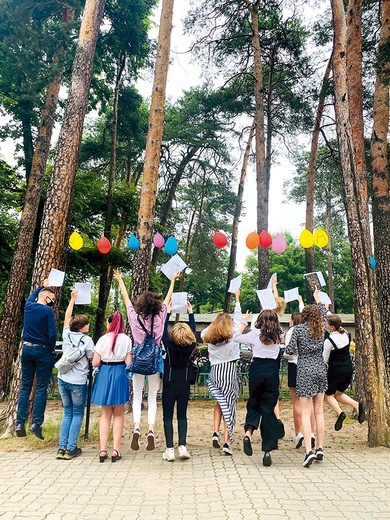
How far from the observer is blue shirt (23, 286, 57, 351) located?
564 centimetres

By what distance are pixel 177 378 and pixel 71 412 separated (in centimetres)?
140

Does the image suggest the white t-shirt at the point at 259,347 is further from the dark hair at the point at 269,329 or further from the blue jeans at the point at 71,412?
the blue jeans at the point at 71,412

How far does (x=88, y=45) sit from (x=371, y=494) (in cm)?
757

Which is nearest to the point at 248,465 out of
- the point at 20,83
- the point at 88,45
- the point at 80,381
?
the point at 80,381

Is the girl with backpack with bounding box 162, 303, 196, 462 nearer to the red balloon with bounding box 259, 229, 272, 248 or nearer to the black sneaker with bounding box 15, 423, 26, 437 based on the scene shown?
the black sneaker with bounding box 15, 423, 26, 437

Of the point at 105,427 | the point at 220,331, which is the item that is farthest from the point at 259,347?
the point at 105,427

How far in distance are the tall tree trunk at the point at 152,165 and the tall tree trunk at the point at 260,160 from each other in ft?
18.2

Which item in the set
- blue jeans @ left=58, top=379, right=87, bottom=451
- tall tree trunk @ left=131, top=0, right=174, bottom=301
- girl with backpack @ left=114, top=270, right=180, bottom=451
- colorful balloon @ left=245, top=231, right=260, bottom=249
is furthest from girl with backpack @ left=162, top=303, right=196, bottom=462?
colorful balloon @ left=245, top=231, right=260, bottom=249

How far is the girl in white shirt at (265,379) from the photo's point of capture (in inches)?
203

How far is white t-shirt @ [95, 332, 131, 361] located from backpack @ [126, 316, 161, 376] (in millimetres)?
179

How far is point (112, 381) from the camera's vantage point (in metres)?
5.29

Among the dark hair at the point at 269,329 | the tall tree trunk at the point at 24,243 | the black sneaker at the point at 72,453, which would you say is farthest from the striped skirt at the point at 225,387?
the tall tree trunk at the point at 24,243

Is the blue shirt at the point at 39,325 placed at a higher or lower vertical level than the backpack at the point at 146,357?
higher

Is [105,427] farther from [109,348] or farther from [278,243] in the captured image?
[278,243]
